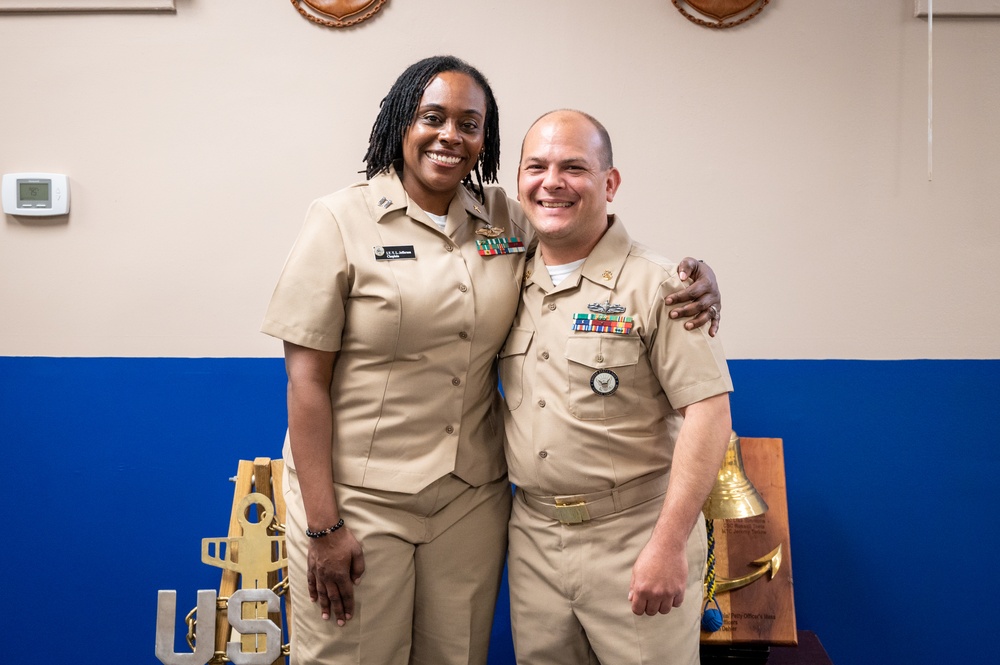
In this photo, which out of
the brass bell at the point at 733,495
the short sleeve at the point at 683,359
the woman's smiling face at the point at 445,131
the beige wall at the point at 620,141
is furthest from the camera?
the beige wall at the point at 620,141

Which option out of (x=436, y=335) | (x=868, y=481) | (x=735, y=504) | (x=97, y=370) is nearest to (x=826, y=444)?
(x=868, y=481)

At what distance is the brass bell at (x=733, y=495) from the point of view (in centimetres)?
196

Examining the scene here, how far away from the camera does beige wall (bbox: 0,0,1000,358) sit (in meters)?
2.35

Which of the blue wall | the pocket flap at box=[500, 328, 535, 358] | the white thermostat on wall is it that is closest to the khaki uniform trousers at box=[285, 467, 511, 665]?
the pocket flap at box=[500, 328, 535, 358]

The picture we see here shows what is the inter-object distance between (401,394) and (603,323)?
41 cm

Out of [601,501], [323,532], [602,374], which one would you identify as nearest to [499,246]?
[602,374]

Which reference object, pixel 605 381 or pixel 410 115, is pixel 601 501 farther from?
pixel 410 115

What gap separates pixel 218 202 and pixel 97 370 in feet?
2.02

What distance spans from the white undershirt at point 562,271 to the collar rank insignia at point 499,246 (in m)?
0.11

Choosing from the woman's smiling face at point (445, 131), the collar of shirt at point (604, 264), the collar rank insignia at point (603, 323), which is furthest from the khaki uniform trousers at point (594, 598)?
the woman's smiling face at point (445, 131)

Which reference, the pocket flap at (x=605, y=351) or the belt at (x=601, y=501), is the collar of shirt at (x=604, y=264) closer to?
the pocket flap at (x=605, y=351)

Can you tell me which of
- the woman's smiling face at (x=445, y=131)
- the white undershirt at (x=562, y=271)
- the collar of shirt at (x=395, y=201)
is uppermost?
the woman's smiling face at (x=445, y=131)

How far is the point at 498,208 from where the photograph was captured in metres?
1.84

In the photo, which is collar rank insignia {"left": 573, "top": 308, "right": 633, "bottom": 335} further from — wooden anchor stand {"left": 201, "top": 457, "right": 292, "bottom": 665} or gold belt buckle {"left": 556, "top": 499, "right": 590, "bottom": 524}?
wooden anchor stand {"left": 201, "top": 457, "right": 292, "bottom": 665}
